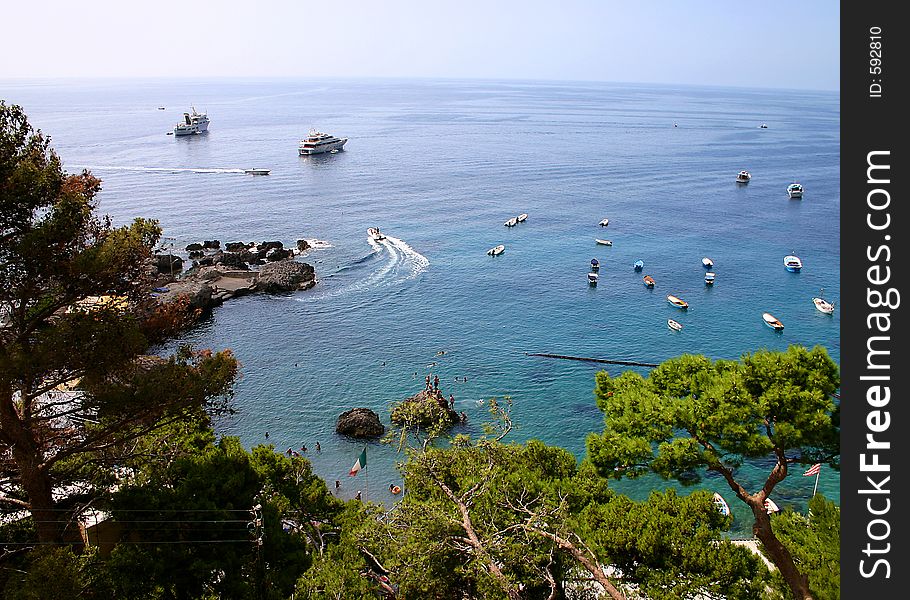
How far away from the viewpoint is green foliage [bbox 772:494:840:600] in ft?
44.2

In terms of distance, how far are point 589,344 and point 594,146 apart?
98.7 metres

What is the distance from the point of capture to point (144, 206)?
3066 inches

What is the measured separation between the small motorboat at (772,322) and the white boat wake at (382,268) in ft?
98.8

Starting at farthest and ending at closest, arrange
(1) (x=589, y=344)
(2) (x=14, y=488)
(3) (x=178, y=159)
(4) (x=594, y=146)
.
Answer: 1. (4) (x=594, y=146)
2. (3) (x=178, y=159)
3. (1) (x=589, y=344)
4. (2) (x=14, y=488)

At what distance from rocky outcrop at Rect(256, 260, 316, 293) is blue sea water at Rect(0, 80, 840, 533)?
4.96 feet

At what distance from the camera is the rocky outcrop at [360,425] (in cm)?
3338

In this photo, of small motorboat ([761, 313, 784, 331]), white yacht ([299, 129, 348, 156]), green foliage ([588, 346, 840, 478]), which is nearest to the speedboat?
small motorboat ([761, 313, 784, 331])

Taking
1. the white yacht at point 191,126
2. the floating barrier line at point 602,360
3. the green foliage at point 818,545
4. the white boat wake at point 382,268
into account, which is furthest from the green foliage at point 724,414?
the white yacht at point 191,126

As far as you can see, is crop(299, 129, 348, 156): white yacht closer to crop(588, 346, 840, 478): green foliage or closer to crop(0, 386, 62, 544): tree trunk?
crop(0, 386, 62, 544): tree trunk

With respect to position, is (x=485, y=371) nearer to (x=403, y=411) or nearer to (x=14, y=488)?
(x=403, y=411)

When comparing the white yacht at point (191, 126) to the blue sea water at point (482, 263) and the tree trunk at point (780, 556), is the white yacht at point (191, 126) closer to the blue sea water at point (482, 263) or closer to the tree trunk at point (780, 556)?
the blue sea water at point (482, 263)

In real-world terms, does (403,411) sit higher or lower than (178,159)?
lower

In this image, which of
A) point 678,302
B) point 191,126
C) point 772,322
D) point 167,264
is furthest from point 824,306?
point 191,126
